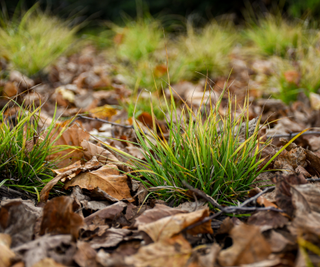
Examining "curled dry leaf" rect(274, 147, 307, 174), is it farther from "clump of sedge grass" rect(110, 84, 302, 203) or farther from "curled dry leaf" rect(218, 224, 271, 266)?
"curled dry leaf" rect(218, 224, 271, 266)

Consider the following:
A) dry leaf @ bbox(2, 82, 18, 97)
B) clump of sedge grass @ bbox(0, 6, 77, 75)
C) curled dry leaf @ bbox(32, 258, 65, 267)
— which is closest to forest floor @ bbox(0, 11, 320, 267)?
curled dry leaf @ bbox(32, 258, 65, 267)

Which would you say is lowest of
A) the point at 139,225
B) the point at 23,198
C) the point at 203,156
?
the point at 23,198

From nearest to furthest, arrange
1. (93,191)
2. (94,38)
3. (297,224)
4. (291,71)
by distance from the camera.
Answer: (297,224) < (93,191) < (291,71) < (94,38)

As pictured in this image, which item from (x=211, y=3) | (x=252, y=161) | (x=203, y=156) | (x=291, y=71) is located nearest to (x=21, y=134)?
(x=203, y=156)

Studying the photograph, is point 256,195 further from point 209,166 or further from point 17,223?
point 17,223

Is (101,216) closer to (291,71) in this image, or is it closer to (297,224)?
(297,224)

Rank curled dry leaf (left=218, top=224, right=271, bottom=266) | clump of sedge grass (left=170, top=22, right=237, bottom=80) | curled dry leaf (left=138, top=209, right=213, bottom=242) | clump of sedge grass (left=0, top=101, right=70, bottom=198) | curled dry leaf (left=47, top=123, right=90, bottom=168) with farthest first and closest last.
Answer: clump of sedge grass (left=170, top=22, right=237, bottom=80) < curled dry leaf (left=47, top=123, right=90, bottom=168) < clump of sedge grass (left=0, top=101, right=70, bottom=198) < curled dry leaf (left=138, top=209, right=213, bottom=242) < curled dry leaf (left=218, top=224, right=271, bottom=266)
